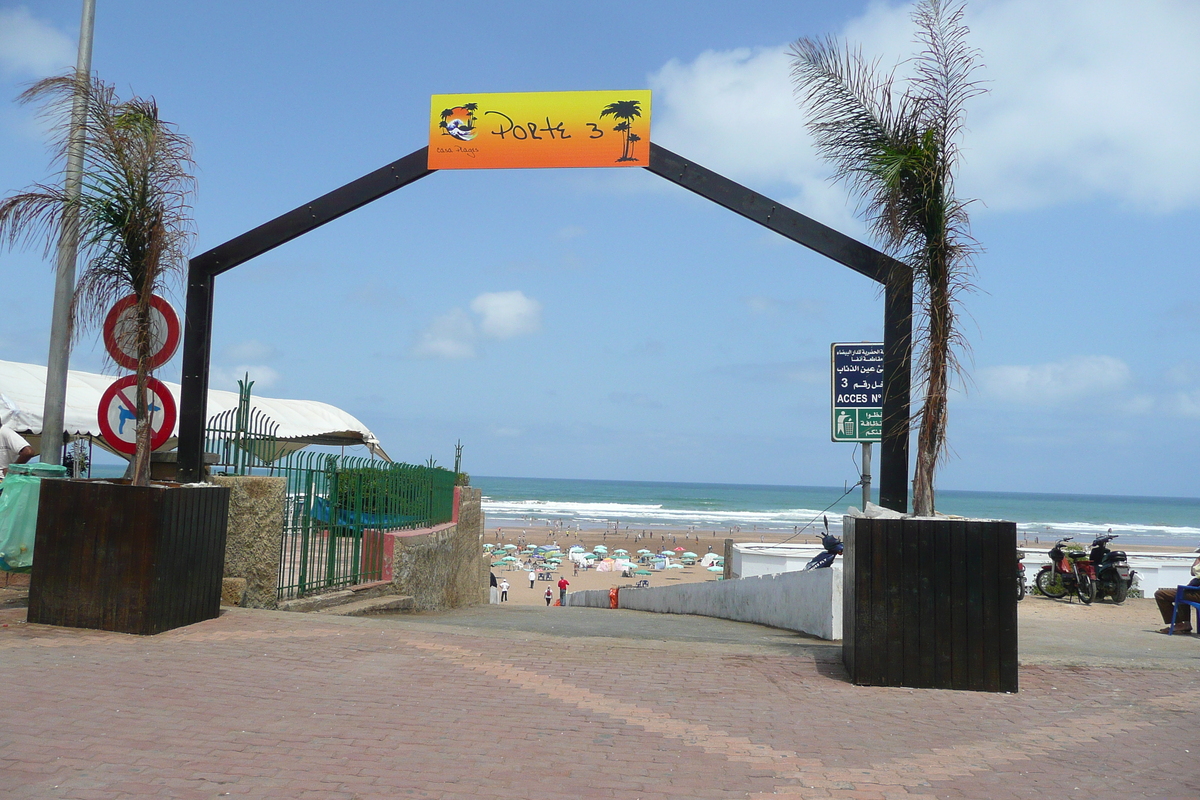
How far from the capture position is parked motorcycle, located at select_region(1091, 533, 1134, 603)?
14617 millimetres

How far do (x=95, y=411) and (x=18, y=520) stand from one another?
5.73 m

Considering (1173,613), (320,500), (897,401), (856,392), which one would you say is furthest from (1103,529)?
(320,500)

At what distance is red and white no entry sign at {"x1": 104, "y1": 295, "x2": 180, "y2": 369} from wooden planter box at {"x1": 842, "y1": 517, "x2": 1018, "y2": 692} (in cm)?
534

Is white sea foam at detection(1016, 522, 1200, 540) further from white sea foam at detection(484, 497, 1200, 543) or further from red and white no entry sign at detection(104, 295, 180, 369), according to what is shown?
red and white no entry sign at detection(104, 295, 180, 369)

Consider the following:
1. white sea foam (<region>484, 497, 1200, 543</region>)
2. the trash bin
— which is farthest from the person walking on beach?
white sea foam (<region>484, 497, 1200, 543</region>)

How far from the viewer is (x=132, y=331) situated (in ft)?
22.6

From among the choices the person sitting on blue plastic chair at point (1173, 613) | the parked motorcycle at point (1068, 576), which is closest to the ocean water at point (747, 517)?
the parked motorcycle at point (1068, 576)

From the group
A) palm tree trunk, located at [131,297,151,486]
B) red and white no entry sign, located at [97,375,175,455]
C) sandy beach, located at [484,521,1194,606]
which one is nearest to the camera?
palm tree trunk, located at [131,297,151,486]

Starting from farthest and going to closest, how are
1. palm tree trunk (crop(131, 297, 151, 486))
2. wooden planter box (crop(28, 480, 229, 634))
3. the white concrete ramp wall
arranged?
the white concrete ramp wall → palm tree trunk (crop(131, 297, 151, 486)) → wooden planter box (crop(28, 480, 229, 634))

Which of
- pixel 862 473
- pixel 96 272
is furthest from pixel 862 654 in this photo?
pixel 96 272

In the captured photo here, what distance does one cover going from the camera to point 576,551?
4688 centimetres

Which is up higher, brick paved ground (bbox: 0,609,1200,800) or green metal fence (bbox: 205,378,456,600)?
green metal fence (bbox: 205,378,456,600)

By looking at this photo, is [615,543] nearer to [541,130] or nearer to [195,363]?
[195,363]

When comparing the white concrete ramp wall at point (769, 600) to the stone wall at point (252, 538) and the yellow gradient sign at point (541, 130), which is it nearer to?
the yellow gradient sign at point (541, 130)
